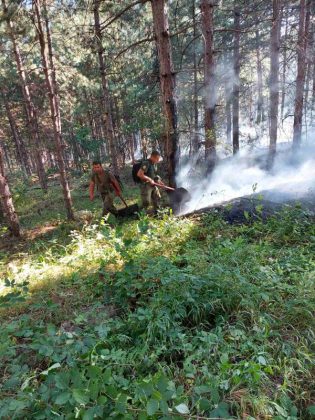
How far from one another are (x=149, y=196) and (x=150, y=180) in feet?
1.89

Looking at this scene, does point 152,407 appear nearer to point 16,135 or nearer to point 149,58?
point 149,58

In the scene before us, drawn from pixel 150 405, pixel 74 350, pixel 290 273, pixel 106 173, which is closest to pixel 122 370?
pixel 74 350

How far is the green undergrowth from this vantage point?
196 centimetres

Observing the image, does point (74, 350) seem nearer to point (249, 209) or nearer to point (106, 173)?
point (249, 209)

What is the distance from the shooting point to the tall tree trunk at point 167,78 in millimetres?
6895

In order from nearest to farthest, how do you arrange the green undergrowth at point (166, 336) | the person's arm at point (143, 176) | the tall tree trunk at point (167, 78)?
the green undergrowth at point (166, 336)
the tall tree trunk at point (167, 78)
the person's arm at point (143, 176)

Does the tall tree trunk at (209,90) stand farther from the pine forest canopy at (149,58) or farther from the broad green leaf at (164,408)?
the broad green leaf at (164,408)

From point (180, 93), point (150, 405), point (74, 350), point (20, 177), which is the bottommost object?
point (20, 177)

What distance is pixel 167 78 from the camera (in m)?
7.30

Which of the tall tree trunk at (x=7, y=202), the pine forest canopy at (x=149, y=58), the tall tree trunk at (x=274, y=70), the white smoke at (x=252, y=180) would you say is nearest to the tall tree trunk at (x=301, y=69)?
the pine forest canopy at (x=149, y=58)

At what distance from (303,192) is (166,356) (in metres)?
6.69

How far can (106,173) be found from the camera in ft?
28.9

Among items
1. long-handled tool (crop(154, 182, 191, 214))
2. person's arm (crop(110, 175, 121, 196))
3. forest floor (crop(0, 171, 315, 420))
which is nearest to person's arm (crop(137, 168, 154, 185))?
long-handled tool (crop(154, 182, 191, 214))

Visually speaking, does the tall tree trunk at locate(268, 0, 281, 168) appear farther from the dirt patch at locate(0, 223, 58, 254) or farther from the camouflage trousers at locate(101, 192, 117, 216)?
the dirt patch at locate(0, 223, 58, 254)
